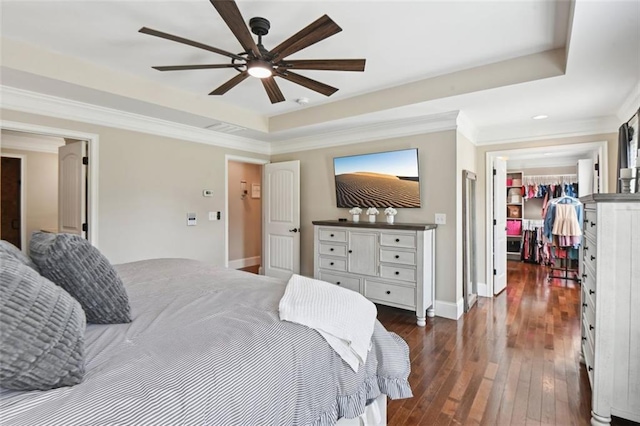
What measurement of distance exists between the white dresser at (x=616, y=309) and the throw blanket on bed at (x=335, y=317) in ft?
4.72

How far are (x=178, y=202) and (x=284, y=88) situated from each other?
209cm

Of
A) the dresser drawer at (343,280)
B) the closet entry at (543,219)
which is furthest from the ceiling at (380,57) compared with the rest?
the closet entry at (543,219)

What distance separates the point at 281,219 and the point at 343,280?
1.65 m

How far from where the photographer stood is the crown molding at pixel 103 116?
3.01m

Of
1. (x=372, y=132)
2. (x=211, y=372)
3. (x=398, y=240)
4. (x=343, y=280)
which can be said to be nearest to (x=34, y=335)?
Result: (x=211, y=372)

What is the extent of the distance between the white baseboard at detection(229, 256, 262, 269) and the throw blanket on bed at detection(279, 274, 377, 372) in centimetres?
504

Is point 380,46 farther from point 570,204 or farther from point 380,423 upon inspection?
point 570,204

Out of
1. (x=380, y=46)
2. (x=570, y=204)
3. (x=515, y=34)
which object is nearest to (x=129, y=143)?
(x=380, y=46)

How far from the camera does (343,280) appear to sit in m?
4.01

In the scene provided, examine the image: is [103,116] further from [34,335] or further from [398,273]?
[398,273]

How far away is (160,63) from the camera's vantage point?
2.93 meters

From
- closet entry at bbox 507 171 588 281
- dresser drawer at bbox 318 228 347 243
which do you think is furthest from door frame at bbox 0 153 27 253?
closet entry at bbox 507 171 588 281

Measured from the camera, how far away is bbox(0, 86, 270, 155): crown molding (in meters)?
3.01

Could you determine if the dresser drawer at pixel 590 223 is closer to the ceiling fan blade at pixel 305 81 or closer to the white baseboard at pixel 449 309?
the white baseboard at pixel 449 309
